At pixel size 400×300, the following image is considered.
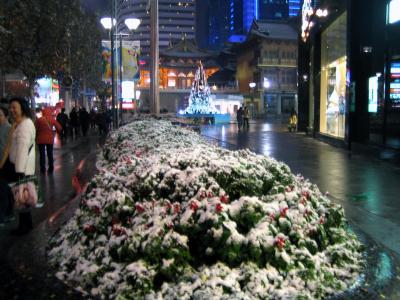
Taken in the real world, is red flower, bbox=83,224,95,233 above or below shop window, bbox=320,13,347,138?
below

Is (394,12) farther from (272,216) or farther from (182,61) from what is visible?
(182,61)

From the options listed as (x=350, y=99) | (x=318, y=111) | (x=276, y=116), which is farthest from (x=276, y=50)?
(x=350, y=99)

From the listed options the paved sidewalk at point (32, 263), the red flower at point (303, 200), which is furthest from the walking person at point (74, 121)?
the red flower at point (303, 200)

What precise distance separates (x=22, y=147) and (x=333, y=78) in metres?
17.5

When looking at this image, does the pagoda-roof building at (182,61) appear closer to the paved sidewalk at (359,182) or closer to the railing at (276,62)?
the railing at (276,62)

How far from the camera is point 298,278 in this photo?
3848 millimetres

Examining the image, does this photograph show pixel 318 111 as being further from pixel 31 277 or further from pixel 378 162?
pixel 31 277

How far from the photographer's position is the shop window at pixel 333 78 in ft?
65.4

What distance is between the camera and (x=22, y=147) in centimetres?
667

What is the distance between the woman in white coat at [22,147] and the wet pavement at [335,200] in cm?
25

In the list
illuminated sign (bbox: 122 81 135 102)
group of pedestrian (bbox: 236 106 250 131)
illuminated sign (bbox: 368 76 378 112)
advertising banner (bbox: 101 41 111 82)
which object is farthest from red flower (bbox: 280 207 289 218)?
group of pedestrian (bbox: 236 106 250 131)

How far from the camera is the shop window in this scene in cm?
1992

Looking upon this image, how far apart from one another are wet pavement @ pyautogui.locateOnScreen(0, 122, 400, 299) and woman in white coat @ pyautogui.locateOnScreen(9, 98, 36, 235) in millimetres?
254

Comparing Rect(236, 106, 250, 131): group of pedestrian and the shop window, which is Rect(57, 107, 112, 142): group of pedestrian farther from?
the shop window
